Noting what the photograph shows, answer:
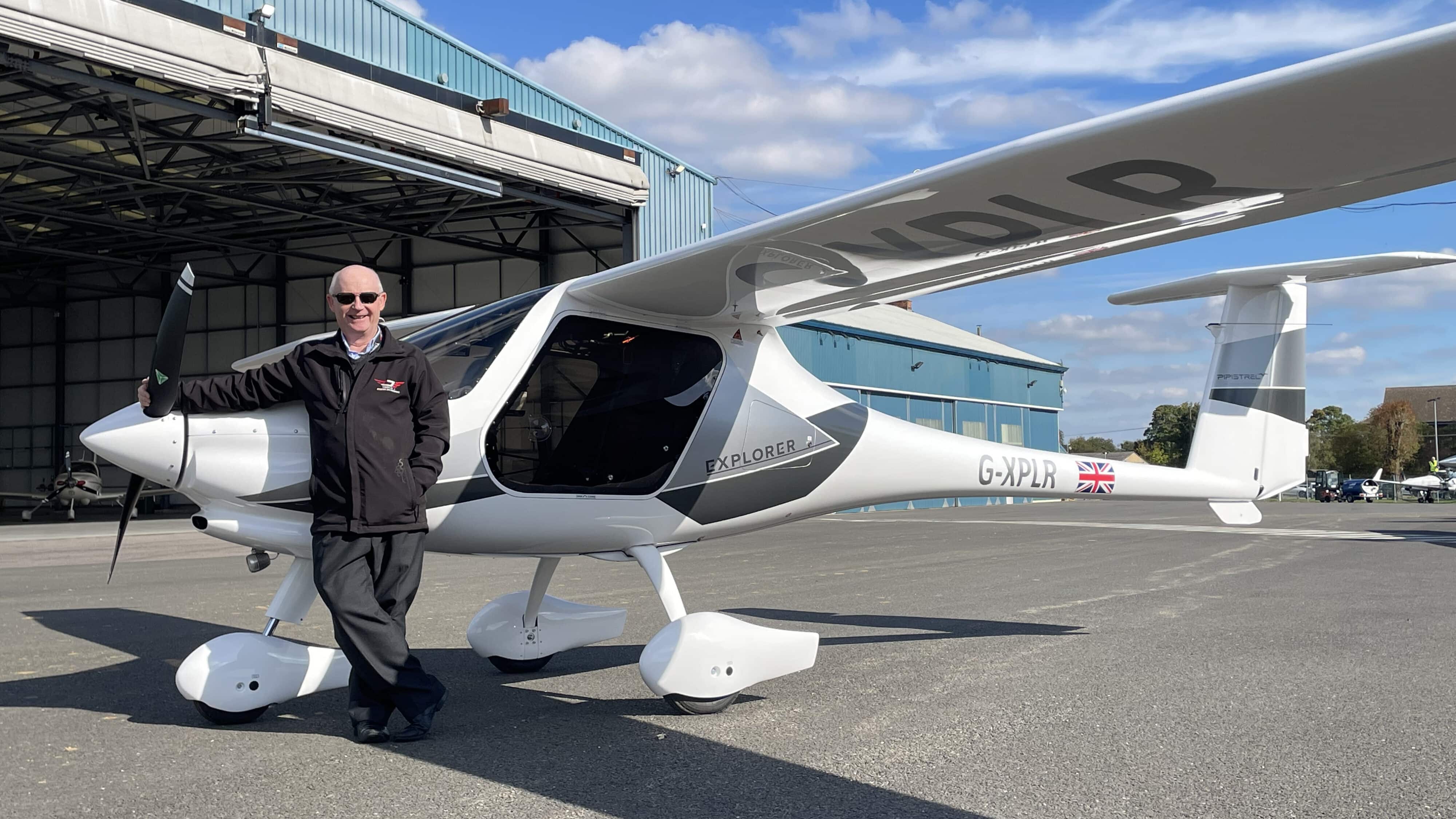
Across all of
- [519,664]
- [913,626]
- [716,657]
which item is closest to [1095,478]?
[913,626]

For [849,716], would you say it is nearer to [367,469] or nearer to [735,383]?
[735,383]

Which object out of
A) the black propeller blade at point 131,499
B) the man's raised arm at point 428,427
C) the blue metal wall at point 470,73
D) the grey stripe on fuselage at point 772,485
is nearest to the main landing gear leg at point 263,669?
the black propeller blade at point 131,499

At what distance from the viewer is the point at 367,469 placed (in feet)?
14.2

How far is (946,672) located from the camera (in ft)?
A: 19.1

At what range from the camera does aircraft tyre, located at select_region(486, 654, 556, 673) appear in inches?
236

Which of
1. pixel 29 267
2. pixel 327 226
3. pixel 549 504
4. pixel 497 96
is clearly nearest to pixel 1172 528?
pixel 497 96

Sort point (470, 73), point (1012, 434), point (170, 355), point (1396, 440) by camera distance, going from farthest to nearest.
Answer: point (1396, 440) < point (1012, 434) < point (470, 73) < point (170, 355)

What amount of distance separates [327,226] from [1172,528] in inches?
949

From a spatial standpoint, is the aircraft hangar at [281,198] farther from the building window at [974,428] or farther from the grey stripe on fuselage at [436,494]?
the grey stripe on fuselage at [436,494]

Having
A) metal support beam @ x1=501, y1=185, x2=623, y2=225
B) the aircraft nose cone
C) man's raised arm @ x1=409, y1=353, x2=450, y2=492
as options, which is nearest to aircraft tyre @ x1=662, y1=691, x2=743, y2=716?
man's raised arm @ x1=409, y1=353, x2=450, y2=492

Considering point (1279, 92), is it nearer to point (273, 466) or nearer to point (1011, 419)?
point (273, 466)

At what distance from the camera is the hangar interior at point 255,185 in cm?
1609

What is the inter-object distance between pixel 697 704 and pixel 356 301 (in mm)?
2329

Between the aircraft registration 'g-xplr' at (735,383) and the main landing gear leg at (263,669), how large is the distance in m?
0.01
